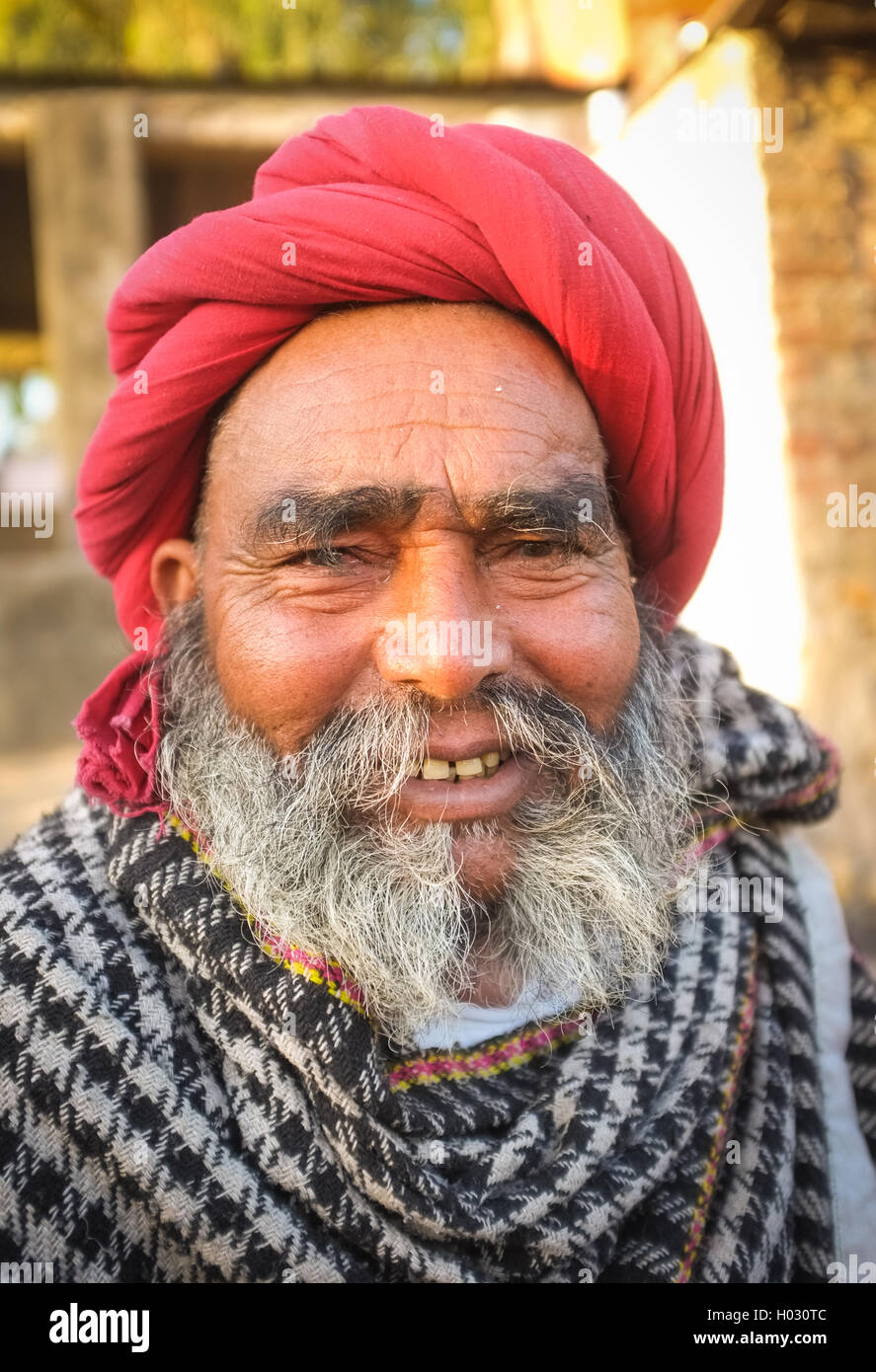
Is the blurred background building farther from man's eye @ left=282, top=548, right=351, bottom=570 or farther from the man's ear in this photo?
man's eye @ left=282, top=548, right=351, bottom=570

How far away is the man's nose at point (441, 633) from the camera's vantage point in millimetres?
1508

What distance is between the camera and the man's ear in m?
1.85

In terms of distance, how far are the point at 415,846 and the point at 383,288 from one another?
0.87 meters

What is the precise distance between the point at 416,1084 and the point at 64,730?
18.4ft

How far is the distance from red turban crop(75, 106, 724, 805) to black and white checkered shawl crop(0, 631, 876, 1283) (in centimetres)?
24

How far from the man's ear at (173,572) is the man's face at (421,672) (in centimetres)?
13

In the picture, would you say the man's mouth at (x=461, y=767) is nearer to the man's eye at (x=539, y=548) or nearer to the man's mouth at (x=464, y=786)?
the man's mouth at (x=464, y=786)

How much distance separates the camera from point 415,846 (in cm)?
160

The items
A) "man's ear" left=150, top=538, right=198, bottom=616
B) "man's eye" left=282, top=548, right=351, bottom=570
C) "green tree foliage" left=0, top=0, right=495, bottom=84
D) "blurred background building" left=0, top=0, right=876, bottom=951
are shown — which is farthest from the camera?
"green tree foliage" left=0, top=0, right=495, bottom=84

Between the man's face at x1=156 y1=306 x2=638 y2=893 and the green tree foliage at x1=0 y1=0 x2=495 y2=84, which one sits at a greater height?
the green tree foliage at x1=0 y1=0 x2=495 y2=84
